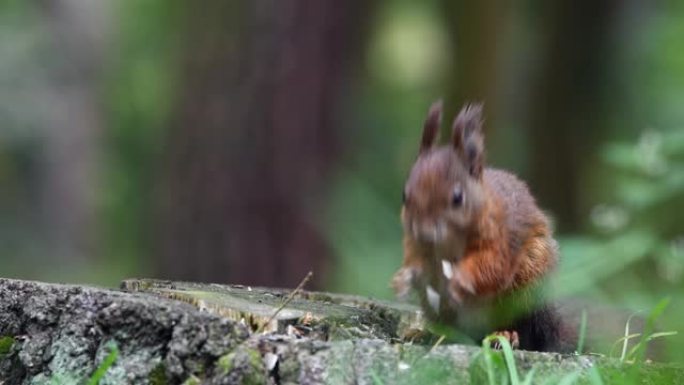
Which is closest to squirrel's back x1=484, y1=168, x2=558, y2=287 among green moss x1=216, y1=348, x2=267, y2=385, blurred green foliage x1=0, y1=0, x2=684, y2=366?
green moss x1=216, y1=348, x2=267, y2=385

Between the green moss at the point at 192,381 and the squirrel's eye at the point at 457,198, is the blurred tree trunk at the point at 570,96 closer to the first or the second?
the squirrel's eye at the point at 457,198

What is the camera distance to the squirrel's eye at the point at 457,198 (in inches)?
94.9

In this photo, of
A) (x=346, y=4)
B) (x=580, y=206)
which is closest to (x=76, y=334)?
(x=346, y=4)

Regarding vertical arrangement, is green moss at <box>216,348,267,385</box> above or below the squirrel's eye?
below

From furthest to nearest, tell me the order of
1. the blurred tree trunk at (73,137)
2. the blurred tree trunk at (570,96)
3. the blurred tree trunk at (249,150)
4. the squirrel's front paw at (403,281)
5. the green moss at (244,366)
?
the blurred tree trunk at (73,137)
the blurred tree trunk at (570,96)
the blurred tree trunk at (249,150)
the squirrel's front paw at (403,281)
the green moss at (244,366)

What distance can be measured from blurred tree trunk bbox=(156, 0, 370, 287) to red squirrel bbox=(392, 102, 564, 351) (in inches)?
115

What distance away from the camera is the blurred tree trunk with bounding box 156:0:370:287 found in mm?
5395

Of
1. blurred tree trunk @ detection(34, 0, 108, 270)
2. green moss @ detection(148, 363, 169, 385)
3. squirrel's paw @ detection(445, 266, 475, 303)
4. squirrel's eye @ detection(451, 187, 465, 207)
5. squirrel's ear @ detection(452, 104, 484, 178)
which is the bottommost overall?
green moss @ detection(148, 363, 169, 385)

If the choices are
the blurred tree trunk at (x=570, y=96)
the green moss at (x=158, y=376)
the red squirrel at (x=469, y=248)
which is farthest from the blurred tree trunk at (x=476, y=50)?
the green moss at (x=158, y=376)

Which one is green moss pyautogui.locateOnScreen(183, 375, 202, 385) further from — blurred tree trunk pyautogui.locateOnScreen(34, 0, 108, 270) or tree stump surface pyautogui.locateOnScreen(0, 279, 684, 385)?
blurred tree trunk pyautogui.locateOnScreen(34, 0, 108, 270)

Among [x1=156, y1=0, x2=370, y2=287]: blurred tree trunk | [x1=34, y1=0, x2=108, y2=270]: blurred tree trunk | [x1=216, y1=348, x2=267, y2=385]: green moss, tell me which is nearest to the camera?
[x1=216, y1=348, x2=267, y2=385]: green moss

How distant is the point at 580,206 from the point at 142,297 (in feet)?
17.8

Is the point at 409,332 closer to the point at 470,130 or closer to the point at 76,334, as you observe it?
the point at 470,130

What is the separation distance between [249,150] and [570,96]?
2.71 metres
